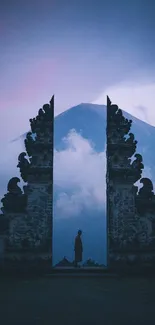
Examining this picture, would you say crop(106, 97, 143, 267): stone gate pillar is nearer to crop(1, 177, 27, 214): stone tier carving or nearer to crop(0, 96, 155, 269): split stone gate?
crop(0, 96, 155, 269): split stone gate

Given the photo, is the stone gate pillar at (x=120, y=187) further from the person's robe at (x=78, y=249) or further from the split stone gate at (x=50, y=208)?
the person's robe at (x=78, y=249)

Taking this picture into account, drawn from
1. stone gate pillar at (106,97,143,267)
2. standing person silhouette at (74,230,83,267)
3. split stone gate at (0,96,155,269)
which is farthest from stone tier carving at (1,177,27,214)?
stone gate pillar at (106,97,143,267)

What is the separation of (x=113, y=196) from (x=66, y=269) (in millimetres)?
2968

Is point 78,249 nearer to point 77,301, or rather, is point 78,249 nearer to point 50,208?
point 50,208

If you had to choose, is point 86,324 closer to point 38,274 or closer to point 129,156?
point 38,274

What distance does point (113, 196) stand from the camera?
493 inches

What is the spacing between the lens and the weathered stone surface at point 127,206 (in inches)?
480

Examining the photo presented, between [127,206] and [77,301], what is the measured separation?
5.23 meters

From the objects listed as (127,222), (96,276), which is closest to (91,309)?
(96,276)

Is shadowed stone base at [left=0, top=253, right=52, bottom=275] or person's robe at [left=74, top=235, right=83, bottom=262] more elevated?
person's robe at [left=74, top=235, right=83, bottom=262]

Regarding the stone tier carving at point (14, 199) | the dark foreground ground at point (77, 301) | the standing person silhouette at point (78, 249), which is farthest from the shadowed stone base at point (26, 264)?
the standing person silhouette at point (78, 249)

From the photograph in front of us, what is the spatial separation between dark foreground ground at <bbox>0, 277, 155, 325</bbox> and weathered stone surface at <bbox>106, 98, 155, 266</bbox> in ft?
3.86

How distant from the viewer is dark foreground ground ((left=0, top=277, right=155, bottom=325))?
6.20m

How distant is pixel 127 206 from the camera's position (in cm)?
1245
